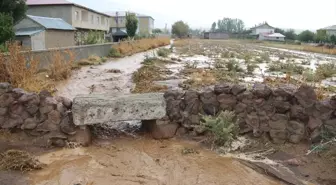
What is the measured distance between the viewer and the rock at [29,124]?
536 centimetres

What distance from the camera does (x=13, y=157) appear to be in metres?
4.67

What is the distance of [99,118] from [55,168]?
1.05m

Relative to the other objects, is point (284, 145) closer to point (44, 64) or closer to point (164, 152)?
point (164, 152)

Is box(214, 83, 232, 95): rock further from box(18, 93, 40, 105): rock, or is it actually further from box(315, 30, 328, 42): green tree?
box(315, 30, 328, 42): green tree

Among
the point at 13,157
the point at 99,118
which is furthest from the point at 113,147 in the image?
the point at 13,157

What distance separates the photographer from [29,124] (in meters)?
5.36

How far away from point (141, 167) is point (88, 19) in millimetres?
39797

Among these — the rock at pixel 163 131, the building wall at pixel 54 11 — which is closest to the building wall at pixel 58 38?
the building wall at pixel 54 11

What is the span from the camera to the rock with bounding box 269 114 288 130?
5.54m

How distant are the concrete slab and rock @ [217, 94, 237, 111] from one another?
1.00m

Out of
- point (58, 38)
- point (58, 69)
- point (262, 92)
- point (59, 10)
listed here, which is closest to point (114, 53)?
point (58, 38)

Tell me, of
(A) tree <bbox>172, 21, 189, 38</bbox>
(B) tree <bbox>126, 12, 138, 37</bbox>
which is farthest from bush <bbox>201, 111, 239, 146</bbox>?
(A) tree <bbox>172, 21, 189, 38</bbox>

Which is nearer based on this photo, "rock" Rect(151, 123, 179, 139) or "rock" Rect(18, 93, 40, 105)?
"rock" Rect(18, 93, 40, 105)

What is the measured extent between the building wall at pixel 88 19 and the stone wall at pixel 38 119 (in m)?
32.4
